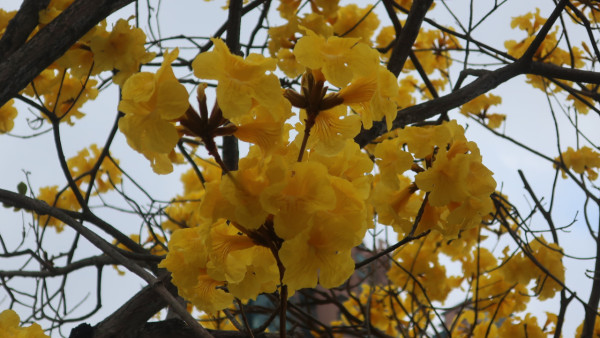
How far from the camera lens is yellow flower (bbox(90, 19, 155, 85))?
1.87 metres

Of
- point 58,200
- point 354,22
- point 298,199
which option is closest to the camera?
point 298,199

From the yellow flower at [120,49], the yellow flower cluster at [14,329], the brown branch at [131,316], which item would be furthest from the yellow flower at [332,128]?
the yellow flower at [120,49]

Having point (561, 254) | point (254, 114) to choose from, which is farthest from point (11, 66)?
point (561, 254)

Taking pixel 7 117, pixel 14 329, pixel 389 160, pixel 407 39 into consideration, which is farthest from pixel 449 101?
pixel 7 117

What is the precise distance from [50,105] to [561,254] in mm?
2753

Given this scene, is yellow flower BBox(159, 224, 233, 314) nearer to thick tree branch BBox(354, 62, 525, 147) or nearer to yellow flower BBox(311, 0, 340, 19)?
thick tree branch BBox(354, 62, 525, 147)

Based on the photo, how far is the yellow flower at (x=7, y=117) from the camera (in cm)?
302

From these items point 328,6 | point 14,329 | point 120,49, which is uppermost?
point 328,6

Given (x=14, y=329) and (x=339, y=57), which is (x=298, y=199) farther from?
(x=14, y=329)

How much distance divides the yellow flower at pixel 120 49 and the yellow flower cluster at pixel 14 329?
848 mm

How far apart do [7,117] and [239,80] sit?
2702 millimetres

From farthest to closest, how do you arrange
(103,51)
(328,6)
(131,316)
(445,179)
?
(328,6)
(103,51)
(131,316)
(445,179)

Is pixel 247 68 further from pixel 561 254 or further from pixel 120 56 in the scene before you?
pixel 561 254

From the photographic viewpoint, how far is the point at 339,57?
3.04ft
